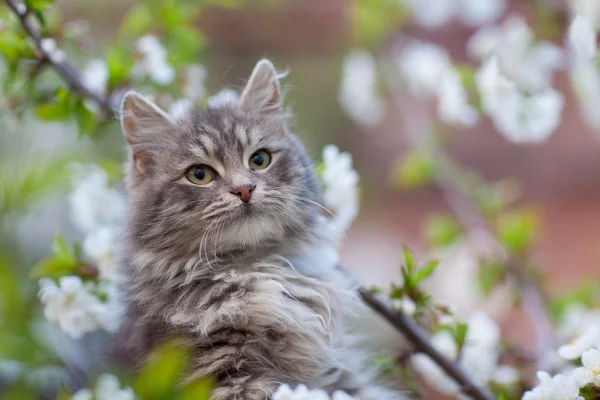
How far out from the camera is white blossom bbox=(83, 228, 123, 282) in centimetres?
129

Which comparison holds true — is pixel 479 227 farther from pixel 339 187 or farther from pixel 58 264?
pixel 58 264

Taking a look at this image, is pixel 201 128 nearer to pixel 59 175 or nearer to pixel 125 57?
pixel 125 57

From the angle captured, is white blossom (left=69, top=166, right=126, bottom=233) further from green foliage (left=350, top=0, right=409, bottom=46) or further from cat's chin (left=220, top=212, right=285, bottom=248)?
green foliage (left=350, top=0, right=409, bottom=46)

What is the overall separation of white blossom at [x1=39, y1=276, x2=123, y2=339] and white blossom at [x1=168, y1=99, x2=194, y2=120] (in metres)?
0.38

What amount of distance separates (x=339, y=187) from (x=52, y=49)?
655mm

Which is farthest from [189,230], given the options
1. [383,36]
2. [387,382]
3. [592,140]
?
[592,140]

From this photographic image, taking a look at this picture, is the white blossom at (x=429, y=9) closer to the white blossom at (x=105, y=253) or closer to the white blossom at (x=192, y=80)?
the white blossom at (x=192, y=80)

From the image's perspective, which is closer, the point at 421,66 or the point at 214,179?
the point at 214,179

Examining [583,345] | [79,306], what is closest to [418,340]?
[583,345]

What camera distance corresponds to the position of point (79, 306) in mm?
1178

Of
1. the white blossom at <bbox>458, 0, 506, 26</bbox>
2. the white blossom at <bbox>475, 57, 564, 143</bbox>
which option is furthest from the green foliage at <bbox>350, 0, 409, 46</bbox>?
the white blossom at <bbox>475, 57, 564, 143</bbox>

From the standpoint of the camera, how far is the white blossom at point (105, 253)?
1.29 meters

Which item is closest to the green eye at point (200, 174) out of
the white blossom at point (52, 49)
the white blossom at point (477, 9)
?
the white blossom at point (52, 49)

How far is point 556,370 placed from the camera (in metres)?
1.31
